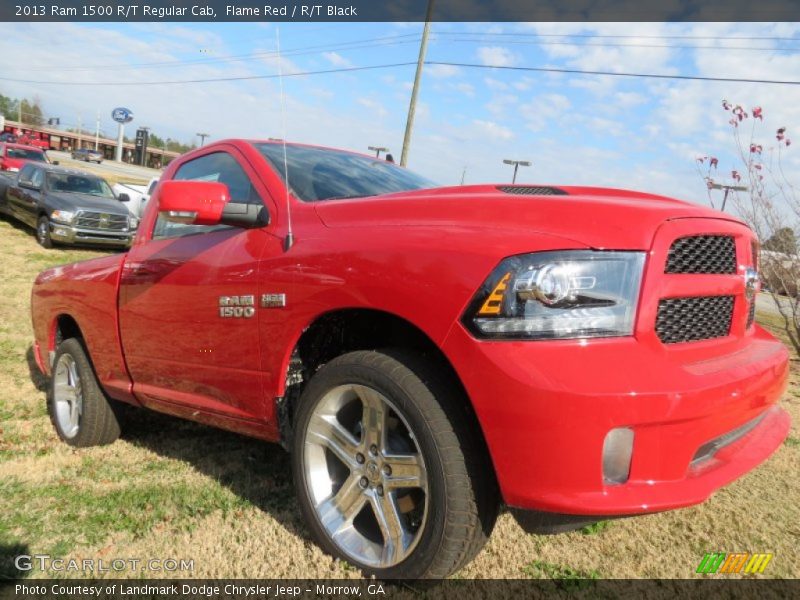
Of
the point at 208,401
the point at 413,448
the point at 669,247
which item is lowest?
the point at 208,401

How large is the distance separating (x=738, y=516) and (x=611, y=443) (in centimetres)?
176

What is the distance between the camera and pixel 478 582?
2363 millimetres

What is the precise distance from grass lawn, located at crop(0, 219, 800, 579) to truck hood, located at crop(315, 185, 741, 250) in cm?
137

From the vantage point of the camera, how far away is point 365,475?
2.32 meters

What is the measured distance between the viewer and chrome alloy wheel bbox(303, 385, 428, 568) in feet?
7.14

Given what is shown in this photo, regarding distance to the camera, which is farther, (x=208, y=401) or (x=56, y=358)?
(x=56, y=358)

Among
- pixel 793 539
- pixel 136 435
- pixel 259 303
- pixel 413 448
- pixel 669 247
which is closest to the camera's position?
pixel 669 247

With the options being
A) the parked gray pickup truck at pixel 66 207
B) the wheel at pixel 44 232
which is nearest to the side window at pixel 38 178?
the parked gray pickup truck at pixel 66 207

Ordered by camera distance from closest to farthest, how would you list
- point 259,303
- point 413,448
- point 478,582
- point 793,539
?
point 413,448 < point 478,582 < point 259,303 < point 793,539

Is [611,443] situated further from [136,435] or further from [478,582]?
[136,435]

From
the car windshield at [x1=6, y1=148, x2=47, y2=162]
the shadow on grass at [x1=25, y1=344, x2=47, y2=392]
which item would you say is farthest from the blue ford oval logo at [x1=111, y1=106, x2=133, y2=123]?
the shadow on grass at [x1=25, y1=344, x2=47, y2=392]

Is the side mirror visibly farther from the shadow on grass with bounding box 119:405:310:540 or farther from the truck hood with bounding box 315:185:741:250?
the shadow on grass with bounding box 119:405:310:540

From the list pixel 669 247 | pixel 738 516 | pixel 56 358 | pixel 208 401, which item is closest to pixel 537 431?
pixel 669 247

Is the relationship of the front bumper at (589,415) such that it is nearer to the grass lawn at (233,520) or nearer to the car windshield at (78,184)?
the grass lawn at (233,520)
